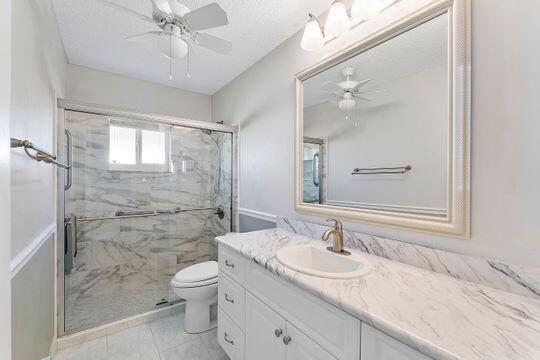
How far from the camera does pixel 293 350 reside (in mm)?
983

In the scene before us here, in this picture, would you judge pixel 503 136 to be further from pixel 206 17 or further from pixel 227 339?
pixel 227 339

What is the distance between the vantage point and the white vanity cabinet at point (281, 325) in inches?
28.8

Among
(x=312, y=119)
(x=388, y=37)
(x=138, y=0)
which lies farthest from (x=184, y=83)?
(x=388, y=37)

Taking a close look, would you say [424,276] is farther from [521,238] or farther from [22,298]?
[22,298]

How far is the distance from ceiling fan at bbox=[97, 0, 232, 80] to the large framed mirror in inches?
26.4

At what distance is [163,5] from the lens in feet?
3.97

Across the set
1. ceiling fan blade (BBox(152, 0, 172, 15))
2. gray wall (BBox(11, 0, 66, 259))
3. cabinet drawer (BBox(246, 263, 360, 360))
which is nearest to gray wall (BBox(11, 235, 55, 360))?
gray wall (BBox(11, 0, 66, 259))

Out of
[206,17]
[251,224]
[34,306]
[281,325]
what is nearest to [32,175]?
[34,306]

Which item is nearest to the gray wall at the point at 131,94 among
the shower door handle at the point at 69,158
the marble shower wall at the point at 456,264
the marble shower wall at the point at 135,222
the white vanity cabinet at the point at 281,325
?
the marble shower wall at the point at 135,222

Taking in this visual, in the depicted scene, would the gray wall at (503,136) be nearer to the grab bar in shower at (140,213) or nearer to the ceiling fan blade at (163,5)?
the ceiling fan blade at (163,5)

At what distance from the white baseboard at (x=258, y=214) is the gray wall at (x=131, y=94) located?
1.51 m

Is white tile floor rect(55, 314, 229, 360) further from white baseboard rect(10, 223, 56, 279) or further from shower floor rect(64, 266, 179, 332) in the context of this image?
white baseboard rect(10, 223, 56, 279)

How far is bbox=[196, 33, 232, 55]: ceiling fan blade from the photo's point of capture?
4.92 feet

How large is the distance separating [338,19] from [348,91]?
1.32 feet
